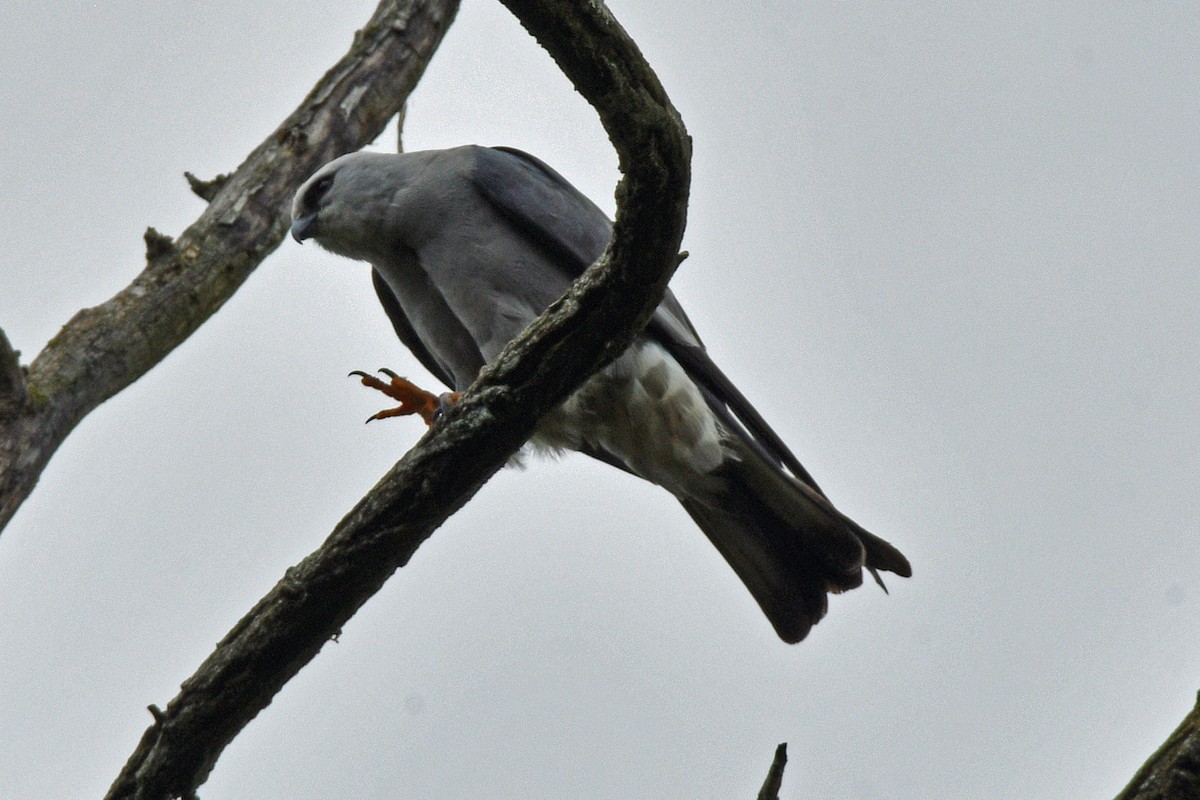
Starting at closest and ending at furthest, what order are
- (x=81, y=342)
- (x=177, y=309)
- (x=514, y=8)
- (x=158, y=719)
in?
(x=514, y=8), (x=158, y=719), (x=81, y=342), (x=177, y=309)

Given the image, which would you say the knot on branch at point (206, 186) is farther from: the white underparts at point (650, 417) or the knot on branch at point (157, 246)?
the white underparts at point (650, 417)

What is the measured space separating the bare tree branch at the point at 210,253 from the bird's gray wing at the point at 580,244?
88 cm

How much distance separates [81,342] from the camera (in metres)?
4.31

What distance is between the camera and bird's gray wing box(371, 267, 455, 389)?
534cm

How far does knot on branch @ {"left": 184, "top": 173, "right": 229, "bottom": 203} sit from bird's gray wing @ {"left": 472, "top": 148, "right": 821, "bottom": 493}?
3.82 feet

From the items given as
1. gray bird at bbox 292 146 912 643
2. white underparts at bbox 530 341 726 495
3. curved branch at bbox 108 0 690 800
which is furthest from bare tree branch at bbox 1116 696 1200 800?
A: white underparts at bbox 530 341 726 495

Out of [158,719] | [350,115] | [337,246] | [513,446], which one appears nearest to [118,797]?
[158,719]

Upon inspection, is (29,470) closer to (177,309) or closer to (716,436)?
(177,309)

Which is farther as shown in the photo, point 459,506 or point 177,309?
point 177,309

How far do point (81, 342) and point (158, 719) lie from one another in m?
1.85

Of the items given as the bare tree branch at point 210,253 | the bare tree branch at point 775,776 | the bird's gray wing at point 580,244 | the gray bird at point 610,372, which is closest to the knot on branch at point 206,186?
the bare tree branch at point 210,253

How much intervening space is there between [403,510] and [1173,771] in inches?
69.3

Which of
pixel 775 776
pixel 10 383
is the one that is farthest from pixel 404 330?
pixel 775 776

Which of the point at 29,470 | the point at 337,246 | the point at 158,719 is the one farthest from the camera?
the point at 337,246
